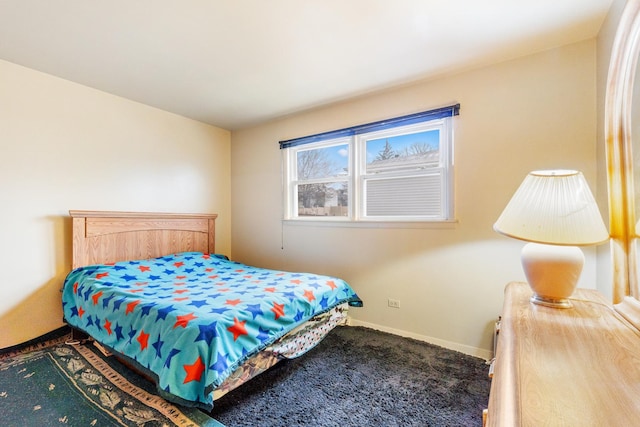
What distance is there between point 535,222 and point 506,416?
0.97 metres

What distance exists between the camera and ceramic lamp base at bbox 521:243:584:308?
A: 126cm

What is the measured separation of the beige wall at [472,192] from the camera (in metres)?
2.02

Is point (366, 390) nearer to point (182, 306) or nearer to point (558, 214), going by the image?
point (182, 306)

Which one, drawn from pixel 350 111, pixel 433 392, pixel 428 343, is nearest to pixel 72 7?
pixel 350 111

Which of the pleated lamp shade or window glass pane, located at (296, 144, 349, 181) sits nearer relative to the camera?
the pleated lamp shade

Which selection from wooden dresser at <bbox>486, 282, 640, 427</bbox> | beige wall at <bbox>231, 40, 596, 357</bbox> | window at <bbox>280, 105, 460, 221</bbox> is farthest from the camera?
window at <bbox>280, 105, 460, 221</bbox>

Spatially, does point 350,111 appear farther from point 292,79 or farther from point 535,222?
point 535,222

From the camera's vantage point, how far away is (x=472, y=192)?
7.77 ft

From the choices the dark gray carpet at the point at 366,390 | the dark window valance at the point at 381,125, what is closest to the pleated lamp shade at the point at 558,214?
the dark gray carpet at the point at 366,390

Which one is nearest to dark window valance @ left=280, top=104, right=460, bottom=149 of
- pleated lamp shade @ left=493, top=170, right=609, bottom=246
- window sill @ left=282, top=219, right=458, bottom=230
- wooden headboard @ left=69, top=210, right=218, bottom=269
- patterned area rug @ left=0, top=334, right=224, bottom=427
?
window sill @ left=282, top=219, right=458, bottom=230

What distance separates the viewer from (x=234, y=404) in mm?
1744

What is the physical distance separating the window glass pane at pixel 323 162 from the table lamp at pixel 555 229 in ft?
6.41

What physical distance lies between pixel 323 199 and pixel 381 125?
103cm

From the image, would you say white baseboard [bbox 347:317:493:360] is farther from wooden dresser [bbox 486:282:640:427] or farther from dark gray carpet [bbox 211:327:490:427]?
wooden dresser [bbox 486:282:640:427]
